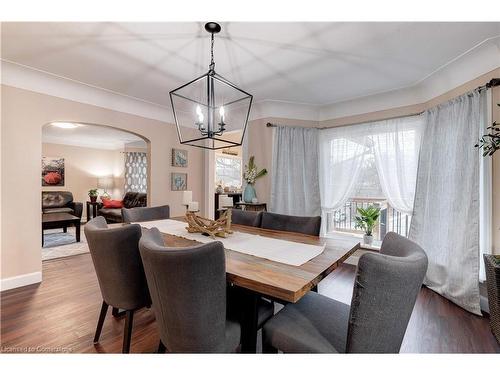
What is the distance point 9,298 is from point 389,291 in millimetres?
3379

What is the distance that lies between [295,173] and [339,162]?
2.25 feet

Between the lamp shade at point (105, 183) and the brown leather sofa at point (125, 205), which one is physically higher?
the lamp shade at point (105, 183)

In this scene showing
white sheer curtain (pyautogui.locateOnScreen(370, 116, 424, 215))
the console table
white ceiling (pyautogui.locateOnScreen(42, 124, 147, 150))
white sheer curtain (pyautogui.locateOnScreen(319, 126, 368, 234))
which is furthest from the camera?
white ceiling (pyautogui.locateOnScreen(42, 124, 147, 150))

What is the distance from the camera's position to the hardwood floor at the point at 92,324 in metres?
1.61

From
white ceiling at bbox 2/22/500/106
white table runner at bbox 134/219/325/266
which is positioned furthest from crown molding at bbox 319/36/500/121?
white table runner at bbox 134/219/325/266

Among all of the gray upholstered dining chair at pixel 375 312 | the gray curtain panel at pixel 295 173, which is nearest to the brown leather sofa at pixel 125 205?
the gray curtain panel at pixel 295 173

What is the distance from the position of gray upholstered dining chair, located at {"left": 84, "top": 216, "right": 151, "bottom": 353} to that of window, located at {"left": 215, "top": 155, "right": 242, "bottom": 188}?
6.22 meters

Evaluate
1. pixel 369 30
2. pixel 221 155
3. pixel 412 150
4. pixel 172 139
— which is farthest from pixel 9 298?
pixel 221 155

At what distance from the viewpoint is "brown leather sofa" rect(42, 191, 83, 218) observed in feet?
17.1

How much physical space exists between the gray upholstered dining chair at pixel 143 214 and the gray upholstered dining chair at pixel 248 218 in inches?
38.8

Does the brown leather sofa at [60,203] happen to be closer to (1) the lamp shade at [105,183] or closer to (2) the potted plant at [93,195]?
(2) the potted plant at [93,195]

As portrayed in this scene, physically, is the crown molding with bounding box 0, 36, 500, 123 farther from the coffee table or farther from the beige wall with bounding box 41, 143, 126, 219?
the beige wall with bounding box 41, 143, 126, 219

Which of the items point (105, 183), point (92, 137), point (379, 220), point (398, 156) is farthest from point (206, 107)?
point (105, 183)

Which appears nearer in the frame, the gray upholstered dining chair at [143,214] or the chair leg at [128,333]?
the chair leg at [128,333]
